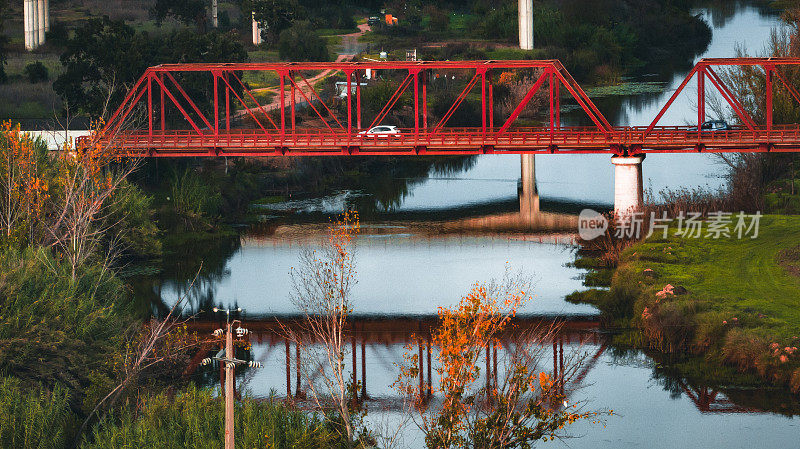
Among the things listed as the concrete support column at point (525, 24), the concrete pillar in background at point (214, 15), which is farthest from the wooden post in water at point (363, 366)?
the concrete pillar in background at point (214, 15)

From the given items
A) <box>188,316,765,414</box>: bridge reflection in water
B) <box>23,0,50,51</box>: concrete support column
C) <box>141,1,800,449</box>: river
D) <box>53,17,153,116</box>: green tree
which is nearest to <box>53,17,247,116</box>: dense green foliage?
<box>53,17,153,116</box>: green tree

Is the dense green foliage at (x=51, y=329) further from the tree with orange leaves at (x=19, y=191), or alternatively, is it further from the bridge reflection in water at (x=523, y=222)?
the bridge reflection in water at (x=523, y=222)

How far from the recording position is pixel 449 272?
65.9 meters

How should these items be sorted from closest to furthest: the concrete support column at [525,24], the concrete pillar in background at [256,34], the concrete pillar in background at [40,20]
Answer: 1. the concrete pillar in background at [40,20]
2. the concrete pillar in background at [256,34]
3. the concrete support column at [525,24]

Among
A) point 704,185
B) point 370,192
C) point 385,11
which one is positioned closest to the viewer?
point 704,185

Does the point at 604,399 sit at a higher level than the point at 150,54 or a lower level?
lower

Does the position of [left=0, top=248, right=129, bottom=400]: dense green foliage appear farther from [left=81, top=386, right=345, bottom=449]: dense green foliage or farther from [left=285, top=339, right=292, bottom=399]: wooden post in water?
[left=285, top=339, right=292, bottom=399]: wooden post in water

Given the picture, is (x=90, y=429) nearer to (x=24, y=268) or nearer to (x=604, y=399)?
(x=24, y=268)

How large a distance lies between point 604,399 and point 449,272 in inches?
768

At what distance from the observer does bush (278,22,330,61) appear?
409 ft

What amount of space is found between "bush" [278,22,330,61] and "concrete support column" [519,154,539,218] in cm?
3097

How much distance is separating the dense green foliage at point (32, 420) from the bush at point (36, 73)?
224 ft

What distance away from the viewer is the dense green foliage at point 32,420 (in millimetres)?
37438

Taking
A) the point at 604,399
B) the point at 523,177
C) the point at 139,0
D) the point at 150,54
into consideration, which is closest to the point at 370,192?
the point at 523,177
